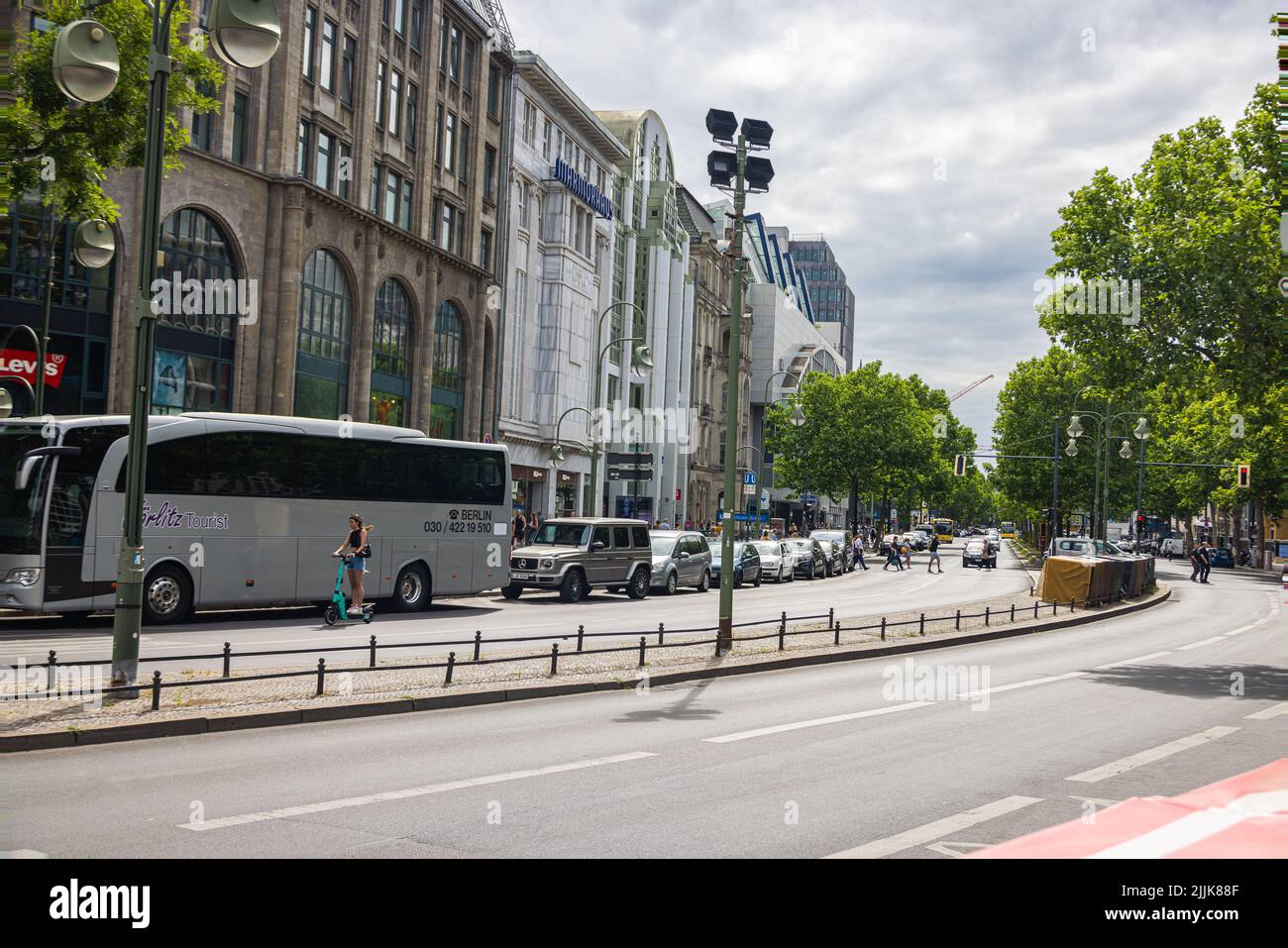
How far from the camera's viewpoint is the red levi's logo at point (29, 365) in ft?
82.9

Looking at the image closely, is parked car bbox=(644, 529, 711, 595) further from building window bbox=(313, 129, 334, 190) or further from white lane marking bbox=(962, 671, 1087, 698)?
white lane marking bbox=(962, 671, 1087, 698)

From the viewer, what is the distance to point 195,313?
3344 centimetres

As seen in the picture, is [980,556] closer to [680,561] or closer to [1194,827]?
[680,561]

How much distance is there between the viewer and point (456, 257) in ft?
154

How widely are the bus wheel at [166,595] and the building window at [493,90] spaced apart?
35.2m

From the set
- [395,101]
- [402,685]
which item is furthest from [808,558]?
[402,685]

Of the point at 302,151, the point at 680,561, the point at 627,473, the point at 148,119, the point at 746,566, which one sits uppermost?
the point at 302,151

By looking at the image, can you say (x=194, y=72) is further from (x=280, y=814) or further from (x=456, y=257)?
(x=456, y=257)

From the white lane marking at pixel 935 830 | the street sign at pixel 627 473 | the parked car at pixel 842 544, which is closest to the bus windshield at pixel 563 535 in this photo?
the street sign at pixel 627 473

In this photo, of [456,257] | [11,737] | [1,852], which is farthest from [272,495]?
[456,257]

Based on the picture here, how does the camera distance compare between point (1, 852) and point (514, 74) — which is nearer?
point (1, 852)

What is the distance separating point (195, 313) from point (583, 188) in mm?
29038

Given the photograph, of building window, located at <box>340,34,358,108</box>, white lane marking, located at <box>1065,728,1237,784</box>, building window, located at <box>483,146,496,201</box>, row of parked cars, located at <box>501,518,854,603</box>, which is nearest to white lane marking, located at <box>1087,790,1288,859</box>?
white lane marking, located at <box>1065,728,1237,784</box>
